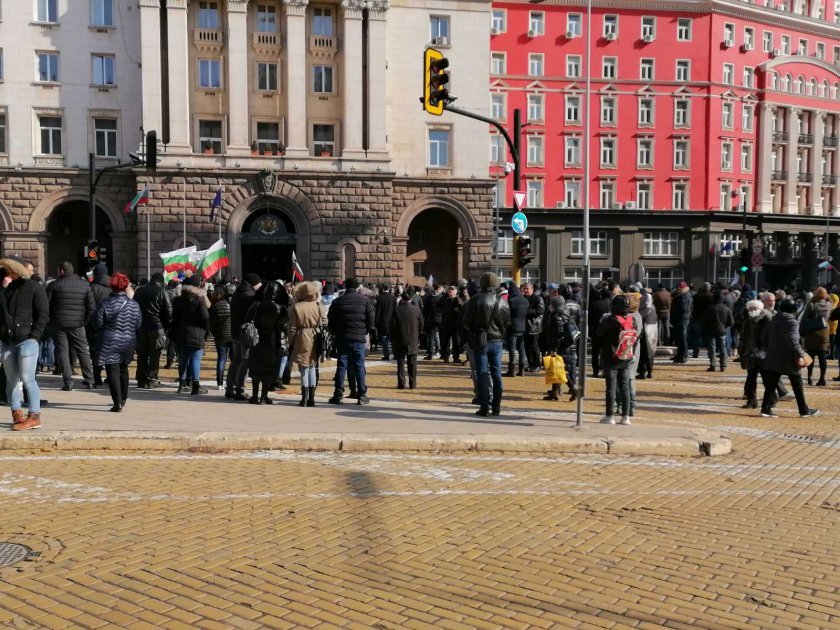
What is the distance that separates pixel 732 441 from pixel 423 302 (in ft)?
37.7

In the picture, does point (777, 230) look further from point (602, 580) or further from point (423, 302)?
point (602, 580)

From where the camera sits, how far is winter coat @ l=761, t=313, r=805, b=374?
41.1ft

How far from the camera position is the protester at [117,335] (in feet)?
36.2

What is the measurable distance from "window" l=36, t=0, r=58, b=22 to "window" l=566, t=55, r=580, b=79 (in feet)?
102

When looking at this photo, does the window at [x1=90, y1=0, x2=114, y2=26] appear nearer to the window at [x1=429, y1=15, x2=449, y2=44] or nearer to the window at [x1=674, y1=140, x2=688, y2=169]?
the window at [x1=429, y1=15, x2=449, y2=44]

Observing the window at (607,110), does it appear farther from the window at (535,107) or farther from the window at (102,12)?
the window at (102,12)

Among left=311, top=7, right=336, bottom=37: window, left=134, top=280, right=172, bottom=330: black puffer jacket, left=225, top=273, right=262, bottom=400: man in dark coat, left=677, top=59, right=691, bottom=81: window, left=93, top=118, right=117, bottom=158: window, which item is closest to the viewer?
left=225, top=273, right=262, bottom=400: man in dark coat

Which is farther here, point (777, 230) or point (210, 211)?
point (777, 230)

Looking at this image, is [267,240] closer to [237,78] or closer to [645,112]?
[237,78]

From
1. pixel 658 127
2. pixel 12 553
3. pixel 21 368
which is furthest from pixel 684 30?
pixel 12 553

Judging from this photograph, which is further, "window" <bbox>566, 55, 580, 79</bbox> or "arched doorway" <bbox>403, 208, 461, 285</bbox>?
"window" <bbox>566, 55, 580, 79</bbox>

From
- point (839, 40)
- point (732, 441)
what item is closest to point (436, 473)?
point (732, 441)

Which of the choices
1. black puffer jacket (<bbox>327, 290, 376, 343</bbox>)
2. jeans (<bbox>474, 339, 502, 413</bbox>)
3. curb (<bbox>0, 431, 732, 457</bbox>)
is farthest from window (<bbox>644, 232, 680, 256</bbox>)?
curb (<bbox>0, 431, 732, 457</bbox>)

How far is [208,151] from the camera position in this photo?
37.2 metres
